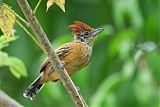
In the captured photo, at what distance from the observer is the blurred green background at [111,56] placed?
5.15 m

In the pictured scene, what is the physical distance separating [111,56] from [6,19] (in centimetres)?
303

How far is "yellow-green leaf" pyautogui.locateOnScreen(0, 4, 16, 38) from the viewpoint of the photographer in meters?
2.55

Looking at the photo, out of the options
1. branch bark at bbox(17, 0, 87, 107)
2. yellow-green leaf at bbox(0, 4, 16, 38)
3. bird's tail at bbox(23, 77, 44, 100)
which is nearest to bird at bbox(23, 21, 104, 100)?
bird's tail at bbox(23, 77, 44, 100)

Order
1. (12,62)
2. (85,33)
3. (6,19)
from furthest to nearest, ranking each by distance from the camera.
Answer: (85,33), (12,62), (6,19)

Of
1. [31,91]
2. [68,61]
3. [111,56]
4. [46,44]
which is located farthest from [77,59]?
[111,56]

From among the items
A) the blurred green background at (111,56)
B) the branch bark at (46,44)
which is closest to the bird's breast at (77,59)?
the branch bark at (46,44)

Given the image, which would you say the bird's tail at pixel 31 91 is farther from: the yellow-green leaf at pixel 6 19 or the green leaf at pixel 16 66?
the yellow-green leaf at pixel 6 19

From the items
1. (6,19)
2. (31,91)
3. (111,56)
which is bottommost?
(111,56)

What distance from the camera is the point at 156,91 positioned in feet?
16.9

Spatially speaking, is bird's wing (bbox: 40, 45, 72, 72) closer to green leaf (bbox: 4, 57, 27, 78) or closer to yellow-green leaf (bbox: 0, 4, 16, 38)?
green leaf (bbox: 4, 57, 27, 78)

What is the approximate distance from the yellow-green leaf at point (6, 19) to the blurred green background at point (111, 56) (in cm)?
229

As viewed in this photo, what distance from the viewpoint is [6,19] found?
2553mm

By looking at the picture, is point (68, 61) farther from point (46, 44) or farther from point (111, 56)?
point (111, 56)

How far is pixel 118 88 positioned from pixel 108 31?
2.30 ft
